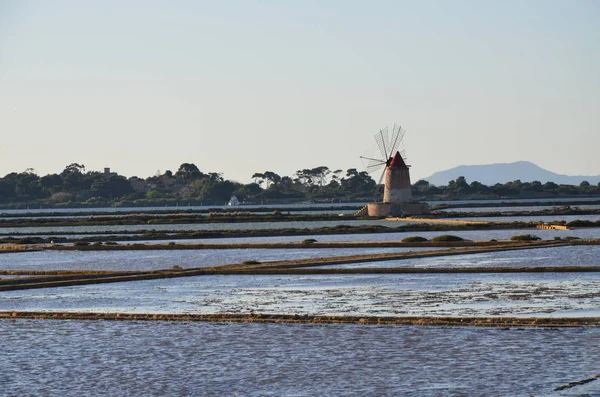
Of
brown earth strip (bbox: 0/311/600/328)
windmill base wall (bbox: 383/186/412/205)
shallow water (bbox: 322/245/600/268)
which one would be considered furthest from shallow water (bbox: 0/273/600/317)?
windmill base wall (bbox: 383/186/412/205)

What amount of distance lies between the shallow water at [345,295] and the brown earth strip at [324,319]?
1422 millimetres

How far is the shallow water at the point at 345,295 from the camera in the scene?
102 ft

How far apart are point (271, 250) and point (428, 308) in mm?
35776

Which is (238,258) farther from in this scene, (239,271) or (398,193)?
(398,193)

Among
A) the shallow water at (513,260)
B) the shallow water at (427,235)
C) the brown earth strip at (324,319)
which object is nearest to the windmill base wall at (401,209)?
the shallow water at (427,235)

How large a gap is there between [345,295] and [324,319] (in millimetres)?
6789

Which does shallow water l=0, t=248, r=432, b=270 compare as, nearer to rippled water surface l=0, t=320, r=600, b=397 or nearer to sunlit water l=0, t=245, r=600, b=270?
sunlit water l=0, t=245, r=600, b=270

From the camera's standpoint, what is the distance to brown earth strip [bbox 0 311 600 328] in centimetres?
2694

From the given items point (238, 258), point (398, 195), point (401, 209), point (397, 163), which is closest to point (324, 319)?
point (238, 258)

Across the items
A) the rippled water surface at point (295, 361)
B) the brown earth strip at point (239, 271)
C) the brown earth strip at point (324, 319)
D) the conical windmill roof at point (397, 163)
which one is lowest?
the rippled water surface at point (295, 361)

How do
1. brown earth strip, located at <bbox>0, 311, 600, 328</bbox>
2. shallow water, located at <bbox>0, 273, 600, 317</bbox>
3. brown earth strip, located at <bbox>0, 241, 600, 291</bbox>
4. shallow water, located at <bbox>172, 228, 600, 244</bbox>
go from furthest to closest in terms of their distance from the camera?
shallow water, located at <bbox>172, 228, 600, 244</bbox> → brown earth strip, located at <bbox>0, 241, 600, 291</bbox> → shallow water, located at <bbox>0, 273, 600, 317</bbox> → brown earth strip, located at <bbox>0, 311, 600, 328</bbox>

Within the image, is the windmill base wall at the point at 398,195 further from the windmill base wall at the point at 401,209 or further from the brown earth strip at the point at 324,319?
the brown earth strip at the point at 324,319

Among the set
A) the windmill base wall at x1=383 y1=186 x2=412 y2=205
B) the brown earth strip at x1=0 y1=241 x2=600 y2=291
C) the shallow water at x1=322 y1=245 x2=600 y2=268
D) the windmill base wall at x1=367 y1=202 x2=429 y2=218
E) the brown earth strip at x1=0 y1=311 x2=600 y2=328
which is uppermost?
the windmill base wall at x1=383 y1=186 x2=412 y2=205

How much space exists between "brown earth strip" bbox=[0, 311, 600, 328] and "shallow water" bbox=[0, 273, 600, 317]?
1.42m
